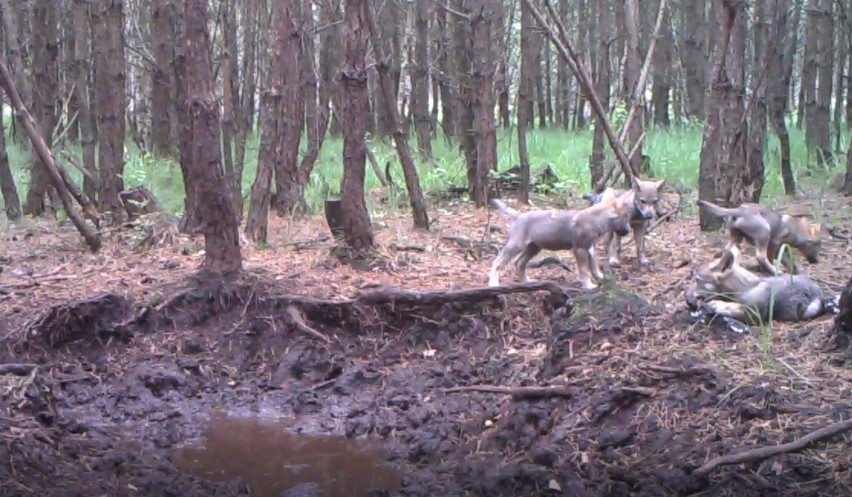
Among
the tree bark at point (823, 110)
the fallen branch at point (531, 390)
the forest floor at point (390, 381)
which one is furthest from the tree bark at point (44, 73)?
the tree bark at point (823, 110)

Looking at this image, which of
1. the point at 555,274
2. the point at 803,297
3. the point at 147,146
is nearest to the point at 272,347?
the point at 555,274

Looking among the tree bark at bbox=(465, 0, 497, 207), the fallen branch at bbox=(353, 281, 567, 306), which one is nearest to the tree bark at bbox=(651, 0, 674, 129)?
the tree bark at bbox=(465, 0, 497, 207)

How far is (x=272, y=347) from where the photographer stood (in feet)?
27.6

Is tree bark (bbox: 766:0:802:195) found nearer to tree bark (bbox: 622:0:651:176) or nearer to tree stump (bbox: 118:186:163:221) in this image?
tree bark (bbox: 622:0:651:176)

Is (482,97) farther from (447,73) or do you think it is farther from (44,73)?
(447,73)

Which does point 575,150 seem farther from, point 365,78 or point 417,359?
point 417,359

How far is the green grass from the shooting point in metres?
15.1

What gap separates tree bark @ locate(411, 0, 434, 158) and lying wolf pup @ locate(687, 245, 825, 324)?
38.9 feet

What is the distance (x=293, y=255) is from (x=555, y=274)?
8.48ft

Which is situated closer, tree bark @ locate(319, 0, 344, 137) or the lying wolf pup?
the lying wolf pup

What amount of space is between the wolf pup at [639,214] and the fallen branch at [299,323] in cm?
291

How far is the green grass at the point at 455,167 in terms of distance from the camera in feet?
49.7

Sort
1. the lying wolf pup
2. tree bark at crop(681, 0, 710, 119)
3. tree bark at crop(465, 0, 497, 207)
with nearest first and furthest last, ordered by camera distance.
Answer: the lying wolf pup
tree bark at crop(465, 0, 497, 207)
tree bark at crop(681, 0, 710, 119)

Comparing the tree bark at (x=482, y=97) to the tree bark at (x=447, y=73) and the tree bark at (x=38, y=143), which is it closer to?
the tree bark at (x=38, y=143)
